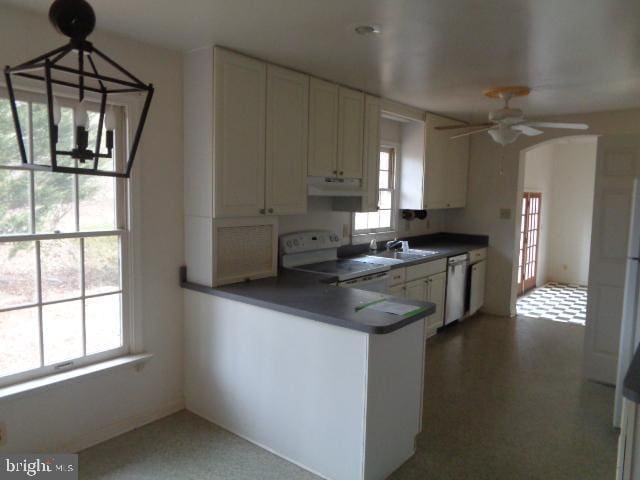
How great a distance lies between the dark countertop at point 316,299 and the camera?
2396mm

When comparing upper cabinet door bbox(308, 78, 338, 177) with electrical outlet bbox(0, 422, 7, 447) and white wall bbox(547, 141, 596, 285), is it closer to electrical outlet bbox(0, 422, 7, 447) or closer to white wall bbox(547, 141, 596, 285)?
electrical outlet bbox(0, 422, 7, 447)

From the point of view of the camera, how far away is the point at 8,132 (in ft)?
7.86

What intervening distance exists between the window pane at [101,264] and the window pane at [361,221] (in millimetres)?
2561

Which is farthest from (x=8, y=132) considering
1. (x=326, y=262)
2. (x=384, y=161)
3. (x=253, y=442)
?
(x=384, y=161)

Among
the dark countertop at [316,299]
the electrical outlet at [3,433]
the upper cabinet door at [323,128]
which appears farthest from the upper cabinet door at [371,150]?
the electrical outlet at [3,433]

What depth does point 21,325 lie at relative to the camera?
8.27 feet

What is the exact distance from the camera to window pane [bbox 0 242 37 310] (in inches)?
96.0

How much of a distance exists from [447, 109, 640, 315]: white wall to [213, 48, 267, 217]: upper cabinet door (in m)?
3.64

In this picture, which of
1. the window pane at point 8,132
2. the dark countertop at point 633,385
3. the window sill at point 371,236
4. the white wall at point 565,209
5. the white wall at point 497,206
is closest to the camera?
the dark countertop at point 633,385

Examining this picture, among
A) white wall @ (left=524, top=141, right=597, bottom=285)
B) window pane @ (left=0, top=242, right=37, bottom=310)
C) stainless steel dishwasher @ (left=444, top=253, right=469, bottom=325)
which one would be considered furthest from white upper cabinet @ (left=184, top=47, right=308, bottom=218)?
white wall @ (left=524, top=141, right=597, bottom=285)

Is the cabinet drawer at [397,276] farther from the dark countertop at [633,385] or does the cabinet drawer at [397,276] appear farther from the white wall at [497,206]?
the dark countertop at [633,385]

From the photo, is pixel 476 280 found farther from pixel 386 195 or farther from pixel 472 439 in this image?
pixel 472 439

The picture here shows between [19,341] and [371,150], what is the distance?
2.97 m

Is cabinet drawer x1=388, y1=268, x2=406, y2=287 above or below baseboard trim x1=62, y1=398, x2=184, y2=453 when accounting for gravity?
above
